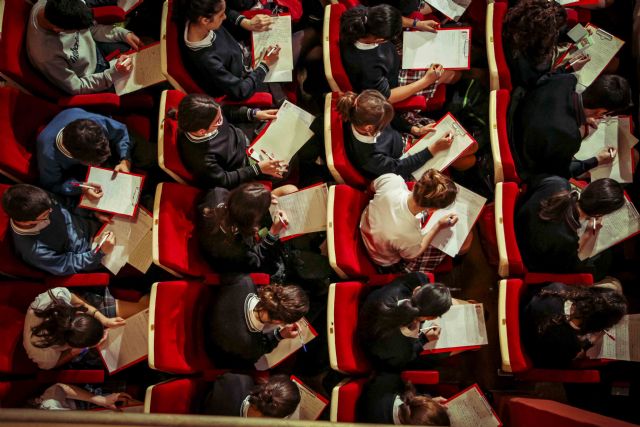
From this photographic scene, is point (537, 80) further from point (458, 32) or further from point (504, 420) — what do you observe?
point (504, 420)

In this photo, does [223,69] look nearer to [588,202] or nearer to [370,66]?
[370,66]

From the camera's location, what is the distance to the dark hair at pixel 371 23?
260cm

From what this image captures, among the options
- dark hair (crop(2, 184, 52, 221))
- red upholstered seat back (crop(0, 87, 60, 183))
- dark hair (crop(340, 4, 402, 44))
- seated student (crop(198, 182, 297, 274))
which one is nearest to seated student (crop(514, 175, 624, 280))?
dark hair (crop(340, 4, 402, 44))

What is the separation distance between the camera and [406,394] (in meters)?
2.33

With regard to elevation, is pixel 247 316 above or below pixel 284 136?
below

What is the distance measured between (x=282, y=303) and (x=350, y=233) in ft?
1.74

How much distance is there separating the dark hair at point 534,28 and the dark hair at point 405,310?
138 cm

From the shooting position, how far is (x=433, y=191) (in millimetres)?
2305

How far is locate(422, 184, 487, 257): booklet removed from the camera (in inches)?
→ 106

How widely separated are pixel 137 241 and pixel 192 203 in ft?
1.24

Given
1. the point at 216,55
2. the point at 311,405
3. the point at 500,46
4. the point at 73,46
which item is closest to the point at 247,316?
the point at 311,405

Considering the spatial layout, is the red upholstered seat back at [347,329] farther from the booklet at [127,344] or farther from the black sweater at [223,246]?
the booklet at [127,344]

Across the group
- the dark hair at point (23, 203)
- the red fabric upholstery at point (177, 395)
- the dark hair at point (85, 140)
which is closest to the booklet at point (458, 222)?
the red fabric upholstery at point (177, 395)

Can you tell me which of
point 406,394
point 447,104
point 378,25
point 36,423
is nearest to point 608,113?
point 447,104
